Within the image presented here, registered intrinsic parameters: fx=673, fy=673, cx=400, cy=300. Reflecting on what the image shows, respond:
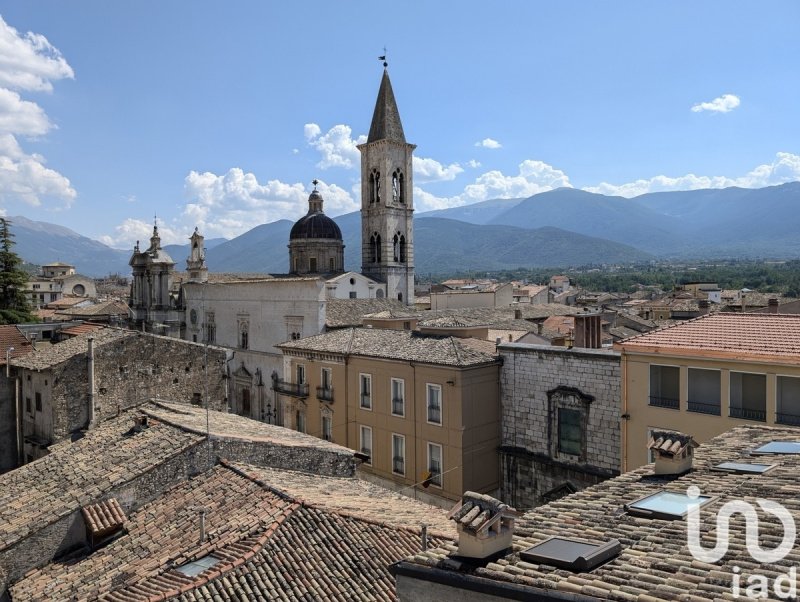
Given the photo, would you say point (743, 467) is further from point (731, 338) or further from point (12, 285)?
point (12, 285)

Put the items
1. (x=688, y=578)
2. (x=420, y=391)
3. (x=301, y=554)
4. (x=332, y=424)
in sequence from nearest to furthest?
1. (x=688, y=578)
2. (x=301, y=554)
3. (x=420, y=391)
4. (x=332, y=424)


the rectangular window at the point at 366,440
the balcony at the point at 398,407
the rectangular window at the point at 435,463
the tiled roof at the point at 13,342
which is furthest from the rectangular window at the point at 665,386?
the tiled roof at the point at 13,342

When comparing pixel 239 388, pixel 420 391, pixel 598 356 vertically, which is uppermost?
pixel 598 356

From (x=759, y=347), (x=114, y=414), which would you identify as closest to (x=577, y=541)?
(x=759, y=347)

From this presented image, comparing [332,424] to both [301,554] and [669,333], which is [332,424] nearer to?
[669,333]

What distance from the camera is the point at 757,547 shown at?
5.94m

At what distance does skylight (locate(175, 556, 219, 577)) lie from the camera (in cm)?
1002

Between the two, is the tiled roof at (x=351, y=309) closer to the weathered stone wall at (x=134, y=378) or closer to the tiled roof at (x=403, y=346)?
the tiled roof at (x=403, y=346)

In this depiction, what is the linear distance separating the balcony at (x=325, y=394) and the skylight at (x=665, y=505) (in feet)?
64.3

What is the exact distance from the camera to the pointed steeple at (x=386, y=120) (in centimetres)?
5931

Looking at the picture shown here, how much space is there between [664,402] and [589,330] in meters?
5.42

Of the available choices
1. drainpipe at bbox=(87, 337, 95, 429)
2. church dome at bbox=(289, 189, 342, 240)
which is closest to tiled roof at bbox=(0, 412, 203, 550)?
drainpipe at bbox=(87, 337, 95, 429)

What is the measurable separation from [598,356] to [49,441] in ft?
52.2

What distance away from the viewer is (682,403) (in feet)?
55.2
